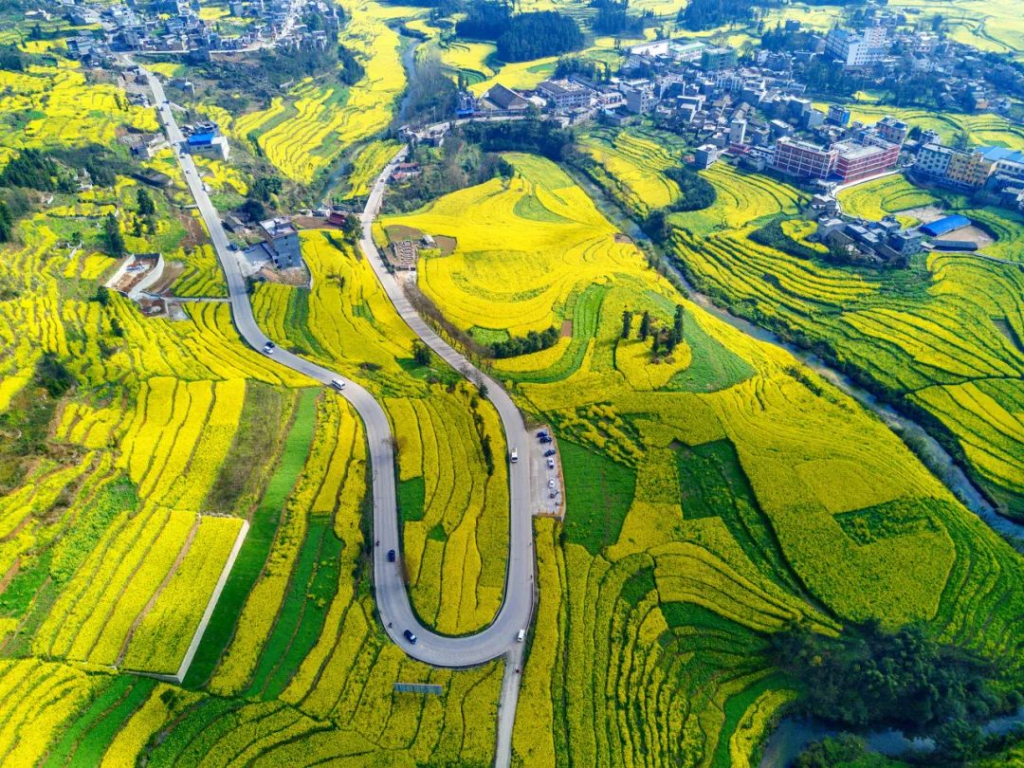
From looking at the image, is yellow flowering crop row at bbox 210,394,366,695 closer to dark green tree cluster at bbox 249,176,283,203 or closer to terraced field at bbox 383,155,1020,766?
terraced field at bbox 383,155,1020,766

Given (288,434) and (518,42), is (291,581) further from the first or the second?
(518,42)

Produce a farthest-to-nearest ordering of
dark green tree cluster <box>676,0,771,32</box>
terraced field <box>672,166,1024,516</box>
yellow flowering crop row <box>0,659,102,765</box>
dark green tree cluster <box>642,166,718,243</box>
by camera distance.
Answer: dark green tree cluster <box>676,0,771,32</box>, dark green tree cluster <box>642,166,718,243</box>, terraced field <box>672,166,1024,516</box>, yellow flowering crop row <box>0,659,102,765</box>

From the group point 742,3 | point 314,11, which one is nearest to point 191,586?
point 314,11

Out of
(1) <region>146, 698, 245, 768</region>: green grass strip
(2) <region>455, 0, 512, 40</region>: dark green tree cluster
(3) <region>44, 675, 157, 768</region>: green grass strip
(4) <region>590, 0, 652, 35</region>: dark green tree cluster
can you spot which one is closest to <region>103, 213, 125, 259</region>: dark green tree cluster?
(3) <region>44, 675, 157, 768</region>: green grass strip

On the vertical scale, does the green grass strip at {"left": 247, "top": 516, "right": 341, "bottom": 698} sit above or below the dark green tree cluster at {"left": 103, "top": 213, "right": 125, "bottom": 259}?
below

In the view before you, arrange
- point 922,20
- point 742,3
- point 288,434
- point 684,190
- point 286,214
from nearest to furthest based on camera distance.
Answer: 1. point 288,434
2. point 286,214
3. point 684,190
4. point 922,20
5. point 742,3

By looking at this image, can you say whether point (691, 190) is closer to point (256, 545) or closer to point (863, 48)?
point (863, 48)

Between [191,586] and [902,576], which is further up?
[191,586]
